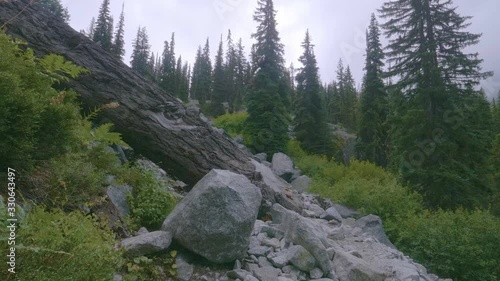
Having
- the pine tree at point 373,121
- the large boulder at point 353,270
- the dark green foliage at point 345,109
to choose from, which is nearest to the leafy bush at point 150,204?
the large boulder at point 353,270

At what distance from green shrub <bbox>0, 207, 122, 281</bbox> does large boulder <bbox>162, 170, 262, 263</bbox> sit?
122cm

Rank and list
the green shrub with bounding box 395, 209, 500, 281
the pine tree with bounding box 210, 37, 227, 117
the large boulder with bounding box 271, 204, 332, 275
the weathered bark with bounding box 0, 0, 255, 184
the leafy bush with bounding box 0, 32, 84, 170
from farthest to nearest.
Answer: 1. the pine tree with bounding box 210, 37, 227, 117
2. the green shrub with bounding box 395, 209, 500, 281
3. the weathered bark with bounding box 0, 0, 255, 184
4. the large boulder with bounding box 271, 204, 332, 275
5. the leafy bush with bounding box 0, 32, 84, 170

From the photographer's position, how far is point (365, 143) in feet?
95.3

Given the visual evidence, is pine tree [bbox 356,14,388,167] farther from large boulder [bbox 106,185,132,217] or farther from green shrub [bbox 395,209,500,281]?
large boulder [bbox 106,185,132,217]

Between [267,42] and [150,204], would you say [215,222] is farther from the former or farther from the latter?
[267,42]

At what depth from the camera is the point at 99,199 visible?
4.09 metres

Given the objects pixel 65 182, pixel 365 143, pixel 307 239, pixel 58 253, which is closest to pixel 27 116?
pixel 65 182

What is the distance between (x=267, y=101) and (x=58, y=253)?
843 inches

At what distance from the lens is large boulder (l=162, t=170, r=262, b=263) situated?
4043mm

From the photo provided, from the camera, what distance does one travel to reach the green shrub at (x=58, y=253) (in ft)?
7.19

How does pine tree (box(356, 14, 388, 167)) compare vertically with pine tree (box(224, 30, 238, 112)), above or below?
below

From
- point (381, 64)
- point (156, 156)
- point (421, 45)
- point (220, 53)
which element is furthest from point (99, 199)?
point (220, 53)

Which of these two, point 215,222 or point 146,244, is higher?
point 215,222

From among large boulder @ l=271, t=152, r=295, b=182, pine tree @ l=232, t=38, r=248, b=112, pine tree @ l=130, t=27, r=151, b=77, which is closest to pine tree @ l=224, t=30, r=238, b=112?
pine tree @ l=232, t=38, r=248, b=112
